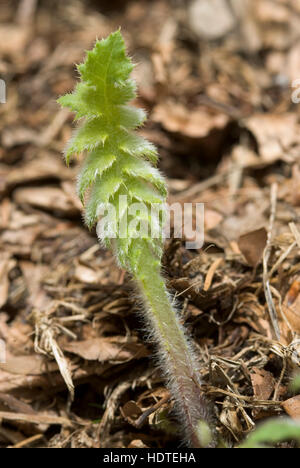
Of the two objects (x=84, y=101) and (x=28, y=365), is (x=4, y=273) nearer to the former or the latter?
(x=28, y=365)

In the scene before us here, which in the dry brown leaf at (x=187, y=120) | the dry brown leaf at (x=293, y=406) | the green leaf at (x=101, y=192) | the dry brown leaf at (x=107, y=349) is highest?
the dry brown leaf at (x=187, y=120)

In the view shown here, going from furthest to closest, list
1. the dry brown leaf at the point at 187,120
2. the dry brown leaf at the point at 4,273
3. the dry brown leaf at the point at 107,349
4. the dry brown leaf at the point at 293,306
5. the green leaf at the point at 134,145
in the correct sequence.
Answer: the dry brown leaf at the point at 187,120, the dry brown leaf at the point at 4,273, the dry brown leaf at the point at 107,349, the dry brown leaf at the point at 293,306, the green leaf at the point at 134,145

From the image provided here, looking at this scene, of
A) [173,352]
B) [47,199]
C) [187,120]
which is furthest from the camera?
[187,120]

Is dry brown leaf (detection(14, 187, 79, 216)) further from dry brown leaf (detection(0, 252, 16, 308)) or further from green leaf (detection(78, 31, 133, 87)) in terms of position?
green leaf (detection(78, 31, 133, 87))

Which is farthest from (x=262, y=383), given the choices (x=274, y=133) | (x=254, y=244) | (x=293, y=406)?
(x=274, y=133)

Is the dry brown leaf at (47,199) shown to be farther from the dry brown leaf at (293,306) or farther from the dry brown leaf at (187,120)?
the dry brown leaf at (293,306)

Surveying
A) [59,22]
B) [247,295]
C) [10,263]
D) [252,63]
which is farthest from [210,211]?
[59,22]

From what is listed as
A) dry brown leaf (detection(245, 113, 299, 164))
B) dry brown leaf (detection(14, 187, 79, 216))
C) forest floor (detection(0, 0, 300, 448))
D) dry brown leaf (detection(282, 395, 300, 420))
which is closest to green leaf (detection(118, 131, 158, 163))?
forest floor (detection(0, 0, 300, 448))

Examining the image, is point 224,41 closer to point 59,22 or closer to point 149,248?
point 59,22

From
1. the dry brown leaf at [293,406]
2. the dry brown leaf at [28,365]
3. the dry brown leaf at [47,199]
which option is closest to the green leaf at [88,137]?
the dry brown leaf at [28,365]
